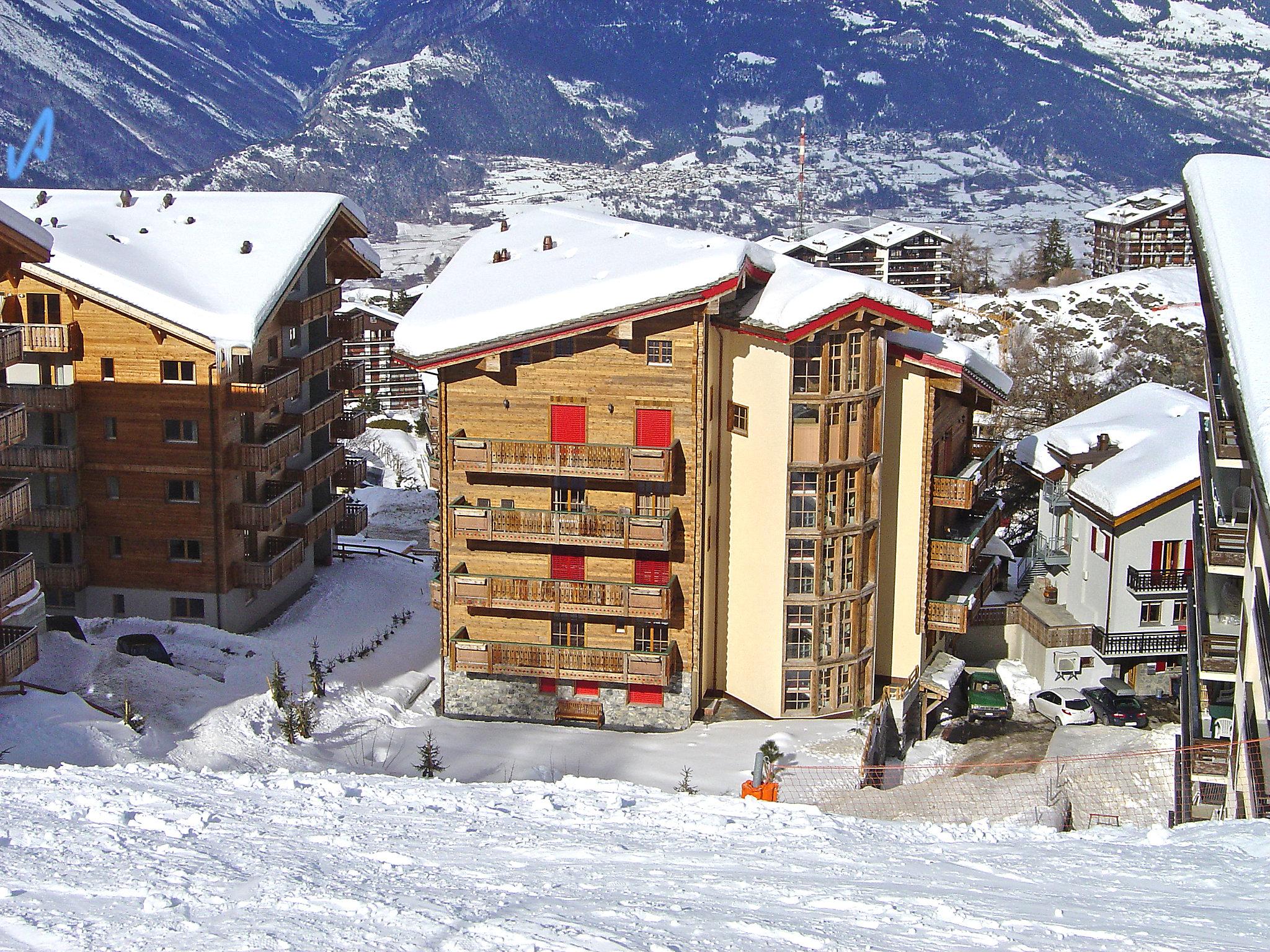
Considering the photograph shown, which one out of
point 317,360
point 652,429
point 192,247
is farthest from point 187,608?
point 652,429

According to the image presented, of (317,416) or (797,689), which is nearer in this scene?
(797,689)

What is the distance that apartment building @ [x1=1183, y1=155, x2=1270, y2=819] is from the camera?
20.5 metres

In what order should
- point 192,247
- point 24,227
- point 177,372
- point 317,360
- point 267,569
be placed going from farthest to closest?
point 317,360, point 192,247, point 267,569, point 177,372, point 24,227

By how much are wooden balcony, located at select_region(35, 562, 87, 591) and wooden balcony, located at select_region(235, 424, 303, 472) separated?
5166mm

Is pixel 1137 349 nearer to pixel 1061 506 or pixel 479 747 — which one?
pixel 1061 506

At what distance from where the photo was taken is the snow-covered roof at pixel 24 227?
28625mm

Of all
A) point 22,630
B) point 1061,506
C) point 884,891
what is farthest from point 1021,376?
point 884,891

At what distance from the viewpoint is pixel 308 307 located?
43.3 metres

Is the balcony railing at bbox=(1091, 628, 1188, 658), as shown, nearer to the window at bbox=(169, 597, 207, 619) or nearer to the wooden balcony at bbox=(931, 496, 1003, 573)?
the wooden balcony at bbox=(931, 496, 1003, 573)

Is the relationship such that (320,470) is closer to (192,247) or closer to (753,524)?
(192,247)

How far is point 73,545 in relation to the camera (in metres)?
39.4

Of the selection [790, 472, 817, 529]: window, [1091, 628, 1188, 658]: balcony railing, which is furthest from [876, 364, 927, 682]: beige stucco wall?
[1091, 628, 1188, 658]: balcony railing

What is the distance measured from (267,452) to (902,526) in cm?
1649

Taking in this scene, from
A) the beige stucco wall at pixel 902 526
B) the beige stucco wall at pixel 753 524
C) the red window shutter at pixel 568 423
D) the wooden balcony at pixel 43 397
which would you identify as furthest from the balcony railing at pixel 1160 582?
the wooden balcony at pixel 43 397
